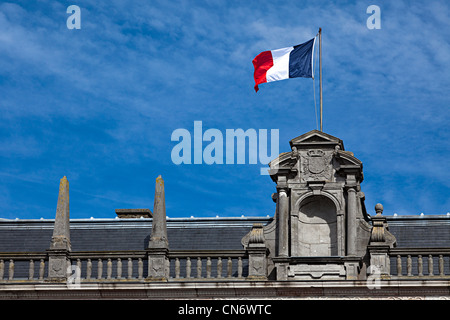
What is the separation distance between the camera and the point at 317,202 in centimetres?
4388

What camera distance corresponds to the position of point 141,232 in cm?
4734

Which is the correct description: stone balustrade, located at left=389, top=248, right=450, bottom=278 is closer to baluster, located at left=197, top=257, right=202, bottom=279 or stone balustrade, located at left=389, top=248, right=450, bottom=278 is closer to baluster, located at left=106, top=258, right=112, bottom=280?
baluster, located at left=197, top=257, right=202, bottom=279

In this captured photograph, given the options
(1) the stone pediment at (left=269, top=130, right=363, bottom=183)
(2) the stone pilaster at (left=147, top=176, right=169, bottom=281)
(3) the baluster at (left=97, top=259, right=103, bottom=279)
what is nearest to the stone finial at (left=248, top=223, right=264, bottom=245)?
(1) the stone pediment at (left=269, top=130, right=363, bottom=183)

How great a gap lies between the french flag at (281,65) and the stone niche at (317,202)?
15.4ft

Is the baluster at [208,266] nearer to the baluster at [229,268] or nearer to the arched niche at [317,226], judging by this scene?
the baluster at [229,268]

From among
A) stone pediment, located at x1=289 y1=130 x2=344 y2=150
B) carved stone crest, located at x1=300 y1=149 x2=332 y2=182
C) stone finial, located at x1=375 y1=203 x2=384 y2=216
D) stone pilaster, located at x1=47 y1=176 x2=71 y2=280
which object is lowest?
stone pilaster, located at x1=47 y1=176 x2=71 y2=280

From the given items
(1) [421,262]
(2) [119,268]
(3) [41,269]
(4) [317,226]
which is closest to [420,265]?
(1) [421,262]

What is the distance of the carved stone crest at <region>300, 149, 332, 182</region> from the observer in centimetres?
4350

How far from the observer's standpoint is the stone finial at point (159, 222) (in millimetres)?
43000

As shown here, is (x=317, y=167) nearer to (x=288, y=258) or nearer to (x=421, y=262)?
(x=288, y=258)

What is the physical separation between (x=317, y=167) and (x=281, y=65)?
5.65 metres

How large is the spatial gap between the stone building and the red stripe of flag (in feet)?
15.9
